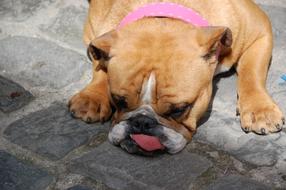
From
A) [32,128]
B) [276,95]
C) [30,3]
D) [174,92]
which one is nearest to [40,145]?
[32,128]

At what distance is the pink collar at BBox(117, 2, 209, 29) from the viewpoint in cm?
252

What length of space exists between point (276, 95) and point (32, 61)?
1.23m

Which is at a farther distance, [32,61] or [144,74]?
[32,61]

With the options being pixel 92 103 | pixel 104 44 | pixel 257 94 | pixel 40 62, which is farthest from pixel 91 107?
pixel 257 94

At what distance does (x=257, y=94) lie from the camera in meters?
2.71

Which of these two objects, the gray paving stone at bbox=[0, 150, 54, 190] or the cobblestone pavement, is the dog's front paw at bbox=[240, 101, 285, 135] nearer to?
the cobblestone pavement

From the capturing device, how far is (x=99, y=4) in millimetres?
3135

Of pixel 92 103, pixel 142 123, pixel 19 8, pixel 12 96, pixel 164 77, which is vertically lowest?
pixel 19 8

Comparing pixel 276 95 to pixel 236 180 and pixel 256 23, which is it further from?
pixel 236 180

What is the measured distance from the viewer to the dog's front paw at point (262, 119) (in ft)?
8.44

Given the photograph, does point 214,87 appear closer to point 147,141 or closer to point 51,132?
point 147,141

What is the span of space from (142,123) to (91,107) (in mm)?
385

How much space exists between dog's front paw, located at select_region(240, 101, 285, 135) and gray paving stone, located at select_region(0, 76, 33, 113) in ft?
3.24

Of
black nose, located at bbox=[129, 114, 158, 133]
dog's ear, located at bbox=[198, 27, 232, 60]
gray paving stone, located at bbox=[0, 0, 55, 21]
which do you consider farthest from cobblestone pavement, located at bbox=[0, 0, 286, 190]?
dog's ear, located at bbox=[198, 27, 232, 60]
